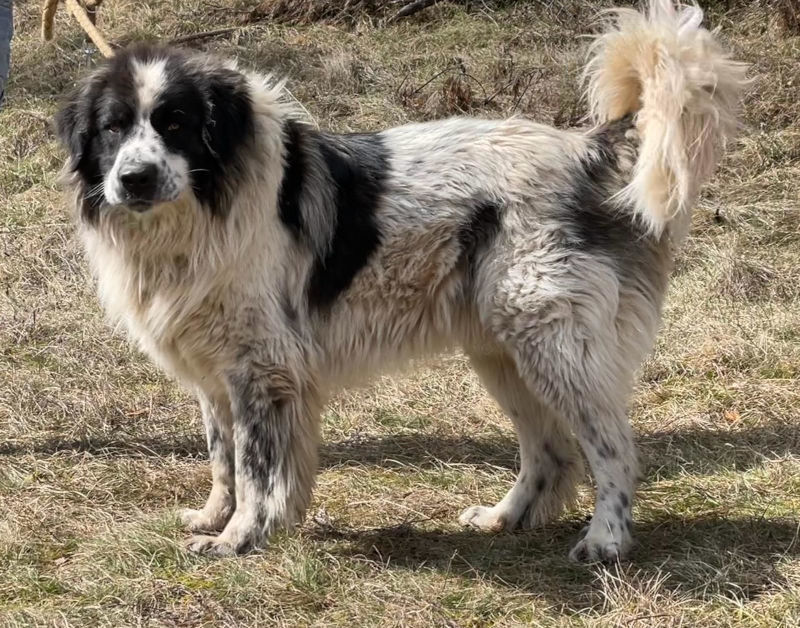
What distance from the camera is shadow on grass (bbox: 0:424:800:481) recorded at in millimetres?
4203

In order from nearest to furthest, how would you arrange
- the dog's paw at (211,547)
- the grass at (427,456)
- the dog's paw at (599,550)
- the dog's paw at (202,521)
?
the grass at (427,456) → the dog's paw at (599,550) → the dog's paw at (211,547) → the dog's paw at (202,521)

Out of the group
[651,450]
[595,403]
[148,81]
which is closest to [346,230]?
[148,81]

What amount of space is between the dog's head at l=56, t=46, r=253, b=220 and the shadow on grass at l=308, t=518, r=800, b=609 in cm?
129

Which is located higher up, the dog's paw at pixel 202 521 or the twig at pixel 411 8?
the twig at pixel 411 8

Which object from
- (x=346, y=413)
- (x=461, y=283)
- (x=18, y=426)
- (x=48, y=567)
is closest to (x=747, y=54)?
(x=346, y=413)

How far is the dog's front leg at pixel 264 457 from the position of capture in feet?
11.3

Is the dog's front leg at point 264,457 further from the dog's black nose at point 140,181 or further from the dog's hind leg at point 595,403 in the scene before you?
the dog's hind leg at point 595,403

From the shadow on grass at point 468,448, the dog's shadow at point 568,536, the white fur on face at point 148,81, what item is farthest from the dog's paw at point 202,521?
the white fur on face at point 148,81

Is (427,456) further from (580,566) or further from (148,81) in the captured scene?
(148,81)

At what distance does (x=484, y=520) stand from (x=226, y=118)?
1693 mm

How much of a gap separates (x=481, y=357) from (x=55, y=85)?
256 inches

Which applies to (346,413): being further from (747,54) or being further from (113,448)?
(747,54)

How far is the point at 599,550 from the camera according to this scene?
11.0ft

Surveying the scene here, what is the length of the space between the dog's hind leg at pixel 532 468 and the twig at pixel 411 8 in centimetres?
638
